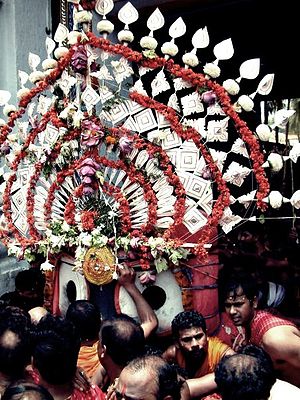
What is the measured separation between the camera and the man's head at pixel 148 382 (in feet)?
8.50

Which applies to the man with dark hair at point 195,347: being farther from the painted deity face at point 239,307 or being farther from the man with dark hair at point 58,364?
the man with dark hair at point 58,364

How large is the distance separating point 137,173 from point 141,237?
0.44 m

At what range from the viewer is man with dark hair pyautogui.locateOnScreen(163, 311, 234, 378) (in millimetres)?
3568

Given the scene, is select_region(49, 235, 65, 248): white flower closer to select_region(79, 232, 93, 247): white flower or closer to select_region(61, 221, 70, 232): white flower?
select_region(61, 221, 70, 232): white flower

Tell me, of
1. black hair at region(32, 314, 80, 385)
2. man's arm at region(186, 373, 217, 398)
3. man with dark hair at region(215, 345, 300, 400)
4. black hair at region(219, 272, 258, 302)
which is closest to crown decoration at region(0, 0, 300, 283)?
black hair at region(219, 272, 258, 302)

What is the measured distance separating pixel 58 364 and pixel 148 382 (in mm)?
502

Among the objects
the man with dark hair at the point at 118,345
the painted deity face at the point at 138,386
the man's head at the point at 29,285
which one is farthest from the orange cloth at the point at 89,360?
the man's head at the point at 29,285

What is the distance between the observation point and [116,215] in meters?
4.23

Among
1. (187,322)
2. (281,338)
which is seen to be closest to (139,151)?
(187,322)

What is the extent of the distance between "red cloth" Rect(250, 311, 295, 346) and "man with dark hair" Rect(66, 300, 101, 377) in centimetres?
96

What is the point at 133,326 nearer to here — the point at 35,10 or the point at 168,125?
the point at 168,125

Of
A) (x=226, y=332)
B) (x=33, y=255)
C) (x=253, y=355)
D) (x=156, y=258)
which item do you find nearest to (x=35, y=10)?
(x=33, y=255)

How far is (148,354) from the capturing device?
2.81 m

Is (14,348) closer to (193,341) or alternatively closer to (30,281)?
(193,341)
